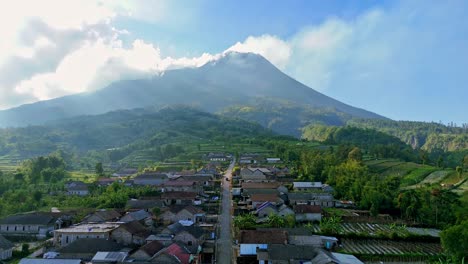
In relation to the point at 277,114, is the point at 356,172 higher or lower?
lower

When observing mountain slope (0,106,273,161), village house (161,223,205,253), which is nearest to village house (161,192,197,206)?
village house (161,223,205,253)

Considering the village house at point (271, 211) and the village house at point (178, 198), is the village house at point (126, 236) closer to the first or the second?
the village house at point (178, 198)

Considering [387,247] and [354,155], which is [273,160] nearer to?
[354,155]

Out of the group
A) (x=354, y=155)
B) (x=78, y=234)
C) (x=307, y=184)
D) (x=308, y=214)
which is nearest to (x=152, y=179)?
(x=307, y=184)

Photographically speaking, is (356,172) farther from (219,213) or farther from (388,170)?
(219,213)

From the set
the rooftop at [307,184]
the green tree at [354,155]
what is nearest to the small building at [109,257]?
the rooftop at [307,184]

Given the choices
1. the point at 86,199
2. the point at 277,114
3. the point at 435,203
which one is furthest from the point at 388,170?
the point at 277,114

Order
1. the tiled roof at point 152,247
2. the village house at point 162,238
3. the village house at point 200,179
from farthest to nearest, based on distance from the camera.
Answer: the village house at point 200,179
the village house at point 162,238
the tiled roof at point 152,247
